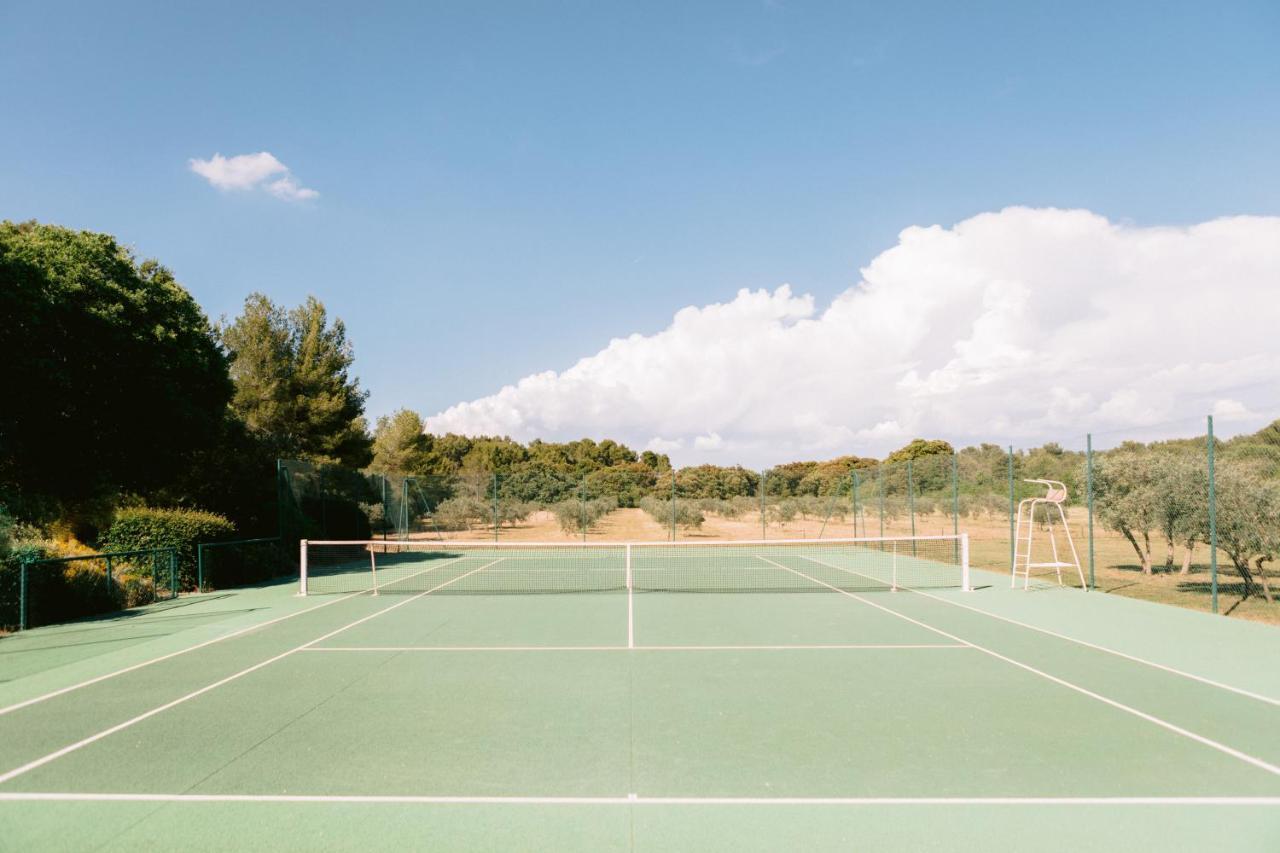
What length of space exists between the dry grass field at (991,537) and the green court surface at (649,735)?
2.99m

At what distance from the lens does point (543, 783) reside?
17.1 feet

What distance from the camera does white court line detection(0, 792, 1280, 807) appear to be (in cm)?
483

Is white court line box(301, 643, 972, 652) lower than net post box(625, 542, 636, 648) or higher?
higher

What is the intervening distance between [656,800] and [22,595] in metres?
11.7

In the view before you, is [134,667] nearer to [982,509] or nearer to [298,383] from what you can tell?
[982,509]

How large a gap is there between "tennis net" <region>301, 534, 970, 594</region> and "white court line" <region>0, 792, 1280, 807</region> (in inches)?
362

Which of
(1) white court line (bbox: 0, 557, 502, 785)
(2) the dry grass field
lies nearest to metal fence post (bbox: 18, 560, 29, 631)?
(1) white court line (bbox: 0, 557, 502, 785)

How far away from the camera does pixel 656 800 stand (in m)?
4.92

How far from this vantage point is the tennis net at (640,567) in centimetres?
1694

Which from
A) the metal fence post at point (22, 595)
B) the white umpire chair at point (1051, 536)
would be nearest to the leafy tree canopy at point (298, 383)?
the metal fence post at point (22, 595)

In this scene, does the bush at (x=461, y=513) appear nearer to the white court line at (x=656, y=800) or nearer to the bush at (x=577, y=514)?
the bush at (x=577, y=514)

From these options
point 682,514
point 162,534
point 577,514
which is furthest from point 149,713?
point 682,514

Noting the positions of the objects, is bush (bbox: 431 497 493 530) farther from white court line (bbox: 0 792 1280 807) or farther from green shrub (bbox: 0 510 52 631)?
white court line (bbox: 0 792 1280 807)

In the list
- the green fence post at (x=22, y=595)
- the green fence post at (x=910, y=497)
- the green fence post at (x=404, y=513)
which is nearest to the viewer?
the green fence post at (x=22, y=595)
